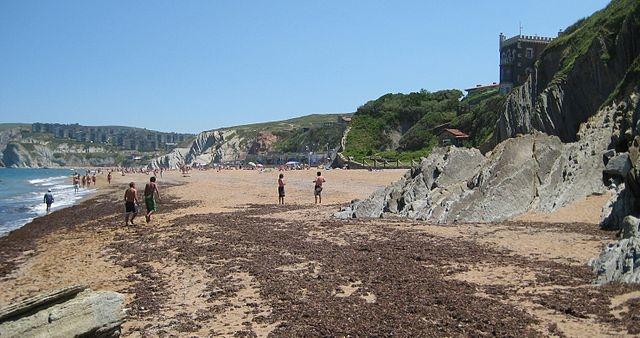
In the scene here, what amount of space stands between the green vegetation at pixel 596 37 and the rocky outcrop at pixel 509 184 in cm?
1389

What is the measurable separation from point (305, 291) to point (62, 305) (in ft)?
13.3

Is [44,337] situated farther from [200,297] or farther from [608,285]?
[608,285]

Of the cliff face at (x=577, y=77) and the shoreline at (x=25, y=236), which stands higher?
the cliff face at (x=577, y=77)

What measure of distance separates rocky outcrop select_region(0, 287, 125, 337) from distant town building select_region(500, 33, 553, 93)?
7674 cm

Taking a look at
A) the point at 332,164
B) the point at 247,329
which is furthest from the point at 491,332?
the point at 332,164

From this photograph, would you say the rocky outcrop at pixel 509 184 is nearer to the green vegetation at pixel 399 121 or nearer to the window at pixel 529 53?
the green vegetation at pixel 399 121

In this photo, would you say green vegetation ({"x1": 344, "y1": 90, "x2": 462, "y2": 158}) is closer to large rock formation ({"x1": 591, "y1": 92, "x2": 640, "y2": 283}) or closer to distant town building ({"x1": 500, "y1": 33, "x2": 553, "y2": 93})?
distant town building ({"x1": 500, "y1": 33, "x2": 553, "y2": 93})

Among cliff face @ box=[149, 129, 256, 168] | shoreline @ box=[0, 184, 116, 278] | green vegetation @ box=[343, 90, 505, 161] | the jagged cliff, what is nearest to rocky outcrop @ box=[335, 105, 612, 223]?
shoreline @ box=[0, 184, 116, 278]

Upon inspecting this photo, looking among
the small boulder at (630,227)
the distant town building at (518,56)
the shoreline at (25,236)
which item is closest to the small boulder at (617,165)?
the small boulder at (630,227)

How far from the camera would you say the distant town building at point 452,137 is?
62.4 metres

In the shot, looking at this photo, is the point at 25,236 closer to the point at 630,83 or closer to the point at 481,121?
the point at 630,83

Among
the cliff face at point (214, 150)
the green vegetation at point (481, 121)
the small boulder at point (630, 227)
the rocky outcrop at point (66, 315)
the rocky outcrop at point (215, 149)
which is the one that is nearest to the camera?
the rocky outcrop at point (66, 315)

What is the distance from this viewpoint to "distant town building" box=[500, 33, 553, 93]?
251 feet

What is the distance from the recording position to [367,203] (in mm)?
19922
